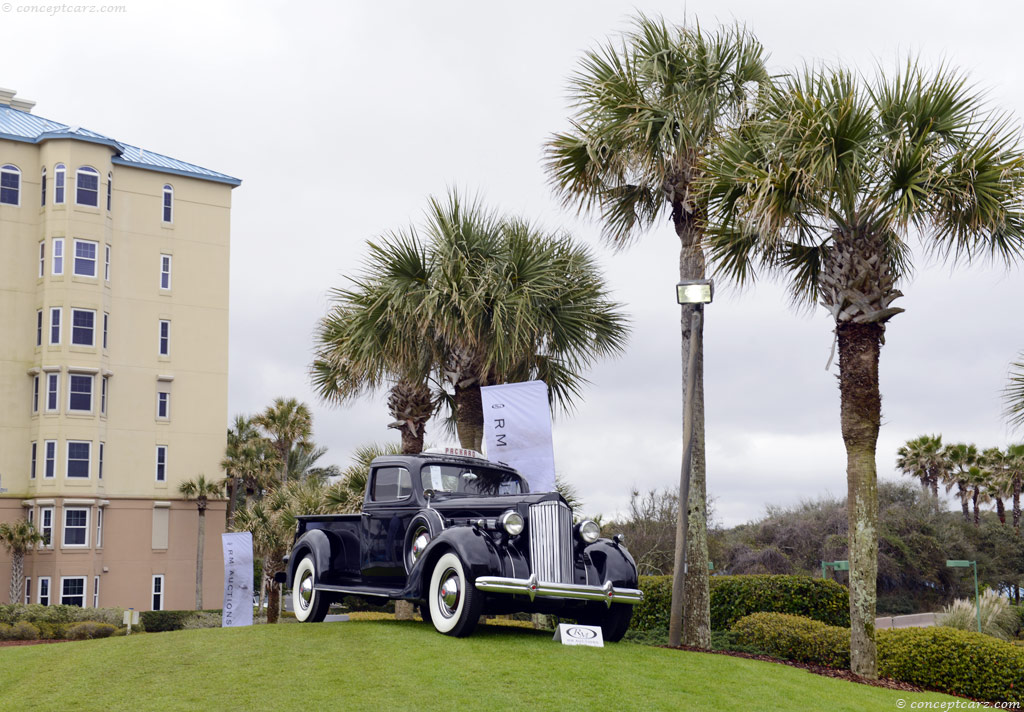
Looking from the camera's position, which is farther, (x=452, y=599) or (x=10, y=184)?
(x=10, y=184)

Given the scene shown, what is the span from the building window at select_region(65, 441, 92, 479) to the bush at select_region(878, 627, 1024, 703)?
3616 cm

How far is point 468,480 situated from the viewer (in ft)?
45.7

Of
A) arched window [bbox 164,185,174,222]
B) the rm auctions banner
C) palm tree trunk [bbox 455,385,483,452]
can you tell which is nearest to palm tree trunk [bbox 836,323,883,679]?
the rm auctions banner

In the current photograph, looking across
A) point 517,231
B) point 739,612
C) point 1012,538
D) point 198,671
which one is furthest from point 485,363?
point 1012,538

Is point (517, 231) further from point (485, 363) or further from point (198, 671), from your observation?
point (198, 671)

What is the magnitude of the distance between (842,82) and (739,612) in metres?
9.01

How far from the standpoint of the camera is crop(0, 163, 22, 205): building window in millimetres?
43500

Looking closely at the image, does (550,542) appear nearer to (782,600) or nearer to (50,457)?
(782,600)

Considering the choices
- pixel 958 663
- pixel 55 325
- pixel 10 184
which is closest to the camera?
pixel 958 663

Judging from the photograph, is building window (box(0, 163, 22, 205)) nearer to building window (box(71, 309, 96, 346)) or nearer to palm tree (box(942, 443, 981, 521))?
building window (box(71, 309, 96, 346))

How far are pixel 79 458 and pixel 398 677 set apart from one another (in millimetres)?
36567

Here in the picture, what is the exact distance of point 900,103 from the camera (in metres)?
13.8

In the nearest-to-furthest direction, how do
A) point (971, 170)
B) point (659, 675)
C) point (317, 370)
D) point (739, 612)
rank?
point (659, 675) → point (971, 170) → point (739, 612) → point (317, 370)

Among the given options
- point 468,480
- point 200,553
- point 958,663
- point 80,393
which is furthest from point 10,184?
point 958,663
